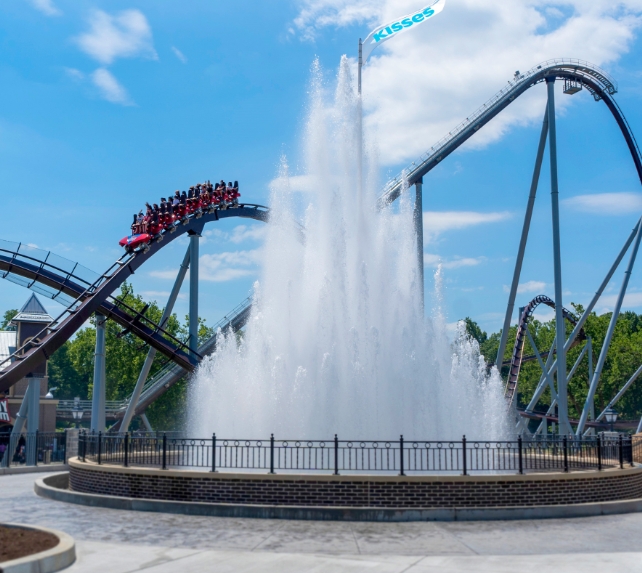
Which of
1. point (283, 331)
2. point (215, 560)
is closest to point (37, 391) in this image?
point (283, 331)

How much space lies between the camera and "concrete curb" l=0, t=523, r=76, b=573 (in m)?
9.17

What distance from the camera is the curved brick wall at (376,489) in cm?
1448

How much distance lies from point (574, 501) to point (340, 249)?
393 inches

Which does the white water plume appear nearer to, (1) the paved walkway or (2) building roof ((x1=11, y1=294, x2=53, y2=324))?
(1) the paved walkway

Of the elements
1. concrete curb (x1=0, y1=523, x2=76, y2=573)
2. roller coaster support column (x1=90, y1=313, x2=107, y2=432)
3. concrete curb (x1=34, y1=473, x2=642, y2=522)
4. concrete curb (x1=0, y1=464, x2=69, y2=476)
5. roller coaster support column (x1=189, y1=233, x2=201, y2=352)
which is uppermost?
roller coaster support column (x1=189, y1=233, x2=201, y2=352)

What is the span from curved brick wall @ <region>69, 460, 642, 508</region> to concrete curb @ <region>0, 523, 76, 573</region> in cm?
463

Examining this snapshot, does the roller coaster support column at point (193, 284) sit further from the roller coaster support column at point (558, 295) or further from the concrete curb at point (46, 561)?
the concrete curb at point (46, 561)

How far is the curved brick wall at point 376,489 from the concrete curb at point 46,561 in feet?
15.2

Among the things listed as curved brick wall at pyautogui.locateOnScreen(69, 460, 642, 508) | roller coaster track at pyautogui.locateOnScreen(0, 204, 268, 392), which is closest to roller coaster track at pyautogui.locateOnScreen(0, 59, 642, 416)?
roller coaster track at pyautogui.locateOnScreen(0, 204, 268, 392)

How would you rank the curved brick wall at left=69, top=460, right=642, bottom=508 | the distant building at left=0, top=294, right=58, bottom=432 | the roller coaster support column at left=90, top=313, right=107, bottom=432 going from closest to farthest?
1. the curved brick wall at left=69, top=460, right=642, bottom=508
2. the roller coaster support column at left=90, top=313, right=107, bottom=432
3. the distant building at left=0, top=294, right=58, bottom=432

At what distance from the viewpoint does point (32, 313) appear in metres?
50.7

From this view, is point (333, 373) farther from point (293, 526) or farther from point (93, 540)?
point (93, 540)

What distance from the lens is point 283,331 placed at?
848 inches

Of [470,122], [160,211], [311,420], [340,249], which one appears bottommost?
[311,420]
